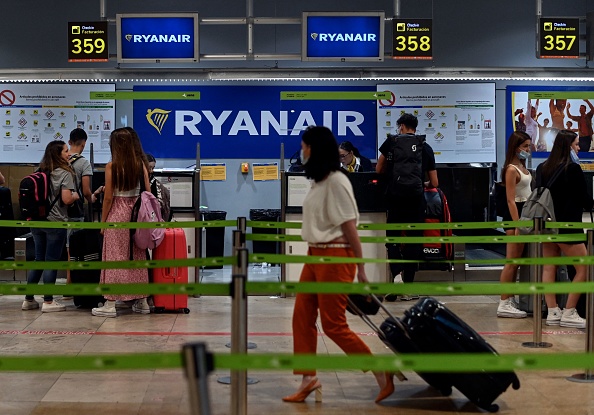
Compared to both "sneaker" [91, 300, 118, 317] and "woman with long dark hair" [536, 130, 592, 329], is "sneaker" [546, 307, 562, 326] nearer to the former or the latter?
"woman with long dark hair" [536, 130, 592, 329]

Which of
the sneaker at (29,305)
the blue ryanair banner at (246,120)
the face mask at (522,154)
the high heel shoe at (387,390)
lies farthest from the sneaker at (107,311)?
the blue ryanair banner at (246,120)

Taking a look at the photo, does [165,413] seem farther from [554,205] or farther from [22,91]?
[22,91]

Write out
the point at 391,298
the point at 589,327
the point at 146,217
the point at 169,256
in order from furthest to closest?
the point at 391,298
the point at 169,256
the point at 146,217
the point at 589,327

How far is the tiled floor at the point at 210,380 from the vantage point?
17.9ft

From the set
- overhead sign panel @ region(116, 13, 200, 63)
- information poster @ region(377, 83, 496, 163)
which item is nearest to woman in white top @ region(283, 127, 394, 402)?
overhead sign panel @ region(116, 13, 200, 63)

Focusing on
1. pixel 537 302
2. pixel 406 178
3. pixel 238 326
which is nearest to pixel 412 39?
pixel 406 178

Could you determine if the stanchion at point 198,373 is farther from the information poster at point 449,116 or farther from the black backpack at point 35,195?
the information poster at point 449,116

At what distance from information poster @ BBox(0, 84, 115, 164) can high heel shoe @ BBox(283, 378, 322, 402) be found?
8.57 metres

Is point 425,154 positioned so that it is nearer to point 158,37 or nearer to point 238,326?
point 158,37

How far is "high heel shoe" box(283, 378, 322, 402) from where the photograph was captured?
5.53 metres

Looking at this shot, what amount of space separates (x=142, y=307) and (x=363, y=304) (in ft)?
11.8

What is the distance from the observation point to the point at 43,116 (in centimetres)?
1358

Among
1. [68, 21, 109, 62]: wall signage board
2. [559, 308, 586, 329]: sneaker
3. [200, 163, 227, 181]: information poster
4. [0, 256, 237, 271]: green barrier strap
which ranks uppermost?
[68, 21, 109, 62]: wall signage board

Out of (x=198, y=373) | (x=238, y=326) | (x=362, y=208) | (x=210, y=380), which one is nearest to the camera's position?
(x=198, y=373)
